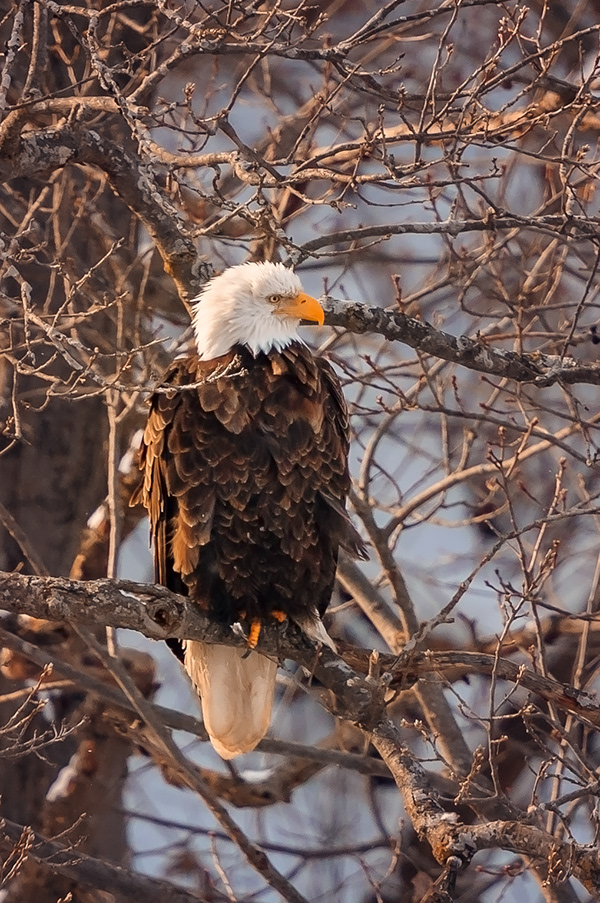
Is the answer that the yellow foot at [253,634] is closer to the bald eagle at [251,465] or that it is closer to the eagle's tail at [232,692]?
the bald eagle at [251,465]

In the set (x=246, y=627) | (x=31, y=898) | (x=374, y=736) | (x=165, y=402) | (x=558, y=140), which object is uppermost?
(x=558, y=140)

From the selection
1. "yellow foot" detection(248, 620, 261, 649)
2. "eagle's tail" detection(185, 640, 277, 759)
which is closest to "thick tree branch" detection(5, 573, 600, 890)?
"yellow foot" detection(248, 620, 261, 649)

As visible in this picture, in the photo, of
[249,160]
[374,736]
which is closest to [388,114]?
[249,160]

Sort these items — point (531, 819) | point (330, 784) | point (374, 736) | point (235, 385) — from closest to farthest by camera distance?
point (531, 819) < point (374, 736) < point (235, 385) < point (330, 784)

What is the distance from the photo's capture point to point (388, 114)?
21.1 feet

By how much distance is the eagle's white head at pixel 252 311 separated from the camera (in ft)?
14.0

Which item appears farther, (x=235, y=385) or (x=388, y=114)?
(x=388, y=114)

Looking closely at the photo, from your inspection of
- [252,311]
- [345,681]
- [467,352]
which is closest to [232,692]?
[345,681]

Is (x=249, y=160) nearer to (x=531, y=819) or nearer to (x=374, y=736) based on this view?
(x=374, y=736)

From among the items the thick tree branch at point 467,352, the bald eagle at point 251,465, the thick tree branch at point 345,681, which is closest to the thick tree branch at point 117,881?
the bald eagle at point 251,465

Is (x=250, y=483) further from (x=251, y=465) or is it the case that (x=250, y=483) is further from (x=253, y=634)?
(x=253, y=634)

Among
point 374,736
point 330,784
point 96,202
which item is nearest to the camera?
point 374,736

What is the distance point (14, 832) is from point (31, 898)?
0.40 m

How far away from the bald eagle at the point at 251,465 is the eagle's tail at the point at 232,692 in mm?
28
